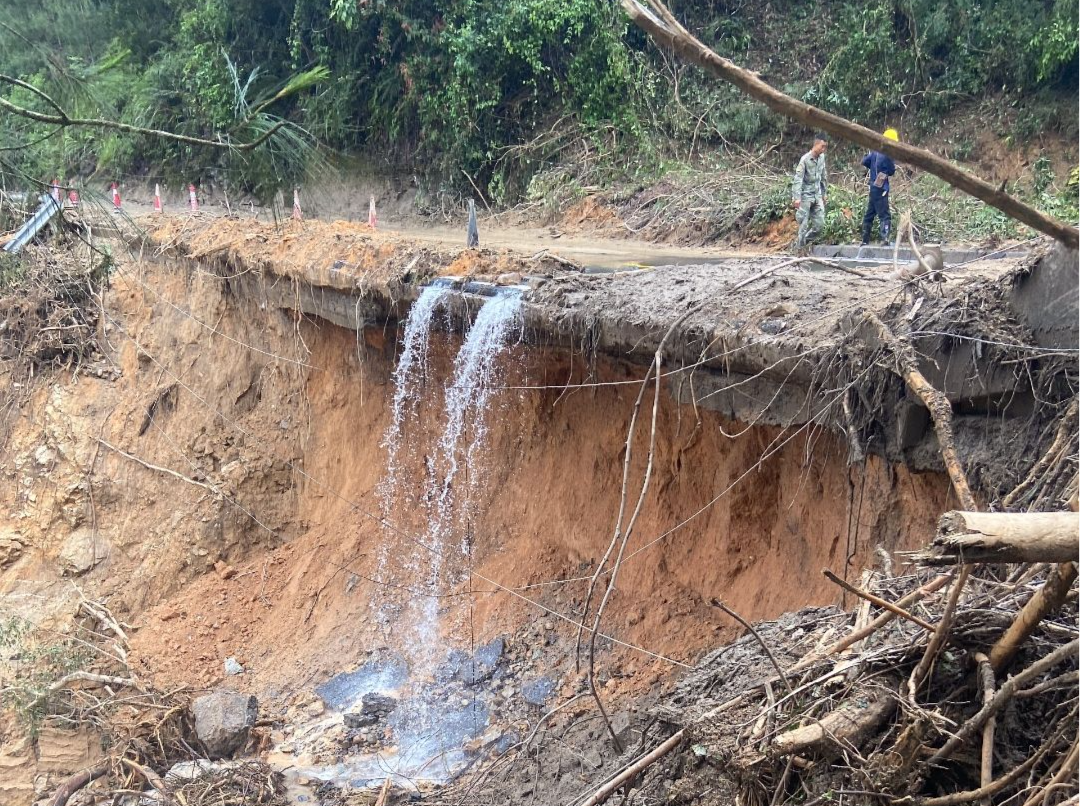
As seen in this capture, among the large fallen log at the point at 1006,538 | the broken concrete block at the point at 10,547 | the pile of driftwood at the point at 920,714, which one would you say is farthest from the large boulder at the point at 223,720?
the large fallen log at the point at 1006,538

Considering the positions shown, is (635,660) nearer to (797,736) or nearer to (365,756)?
(365,756)

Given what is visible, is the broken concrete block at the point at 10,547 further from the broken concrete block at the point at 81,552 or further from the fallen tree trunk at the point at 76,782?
the fallen tree trunk at the point at 76,782

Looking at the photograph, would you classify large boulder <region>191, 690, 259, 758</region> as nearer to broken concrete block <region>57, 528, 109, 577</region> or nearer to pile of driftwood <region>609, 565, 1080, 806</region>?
broken concrete block <region>57, 528, 109, 577</region>

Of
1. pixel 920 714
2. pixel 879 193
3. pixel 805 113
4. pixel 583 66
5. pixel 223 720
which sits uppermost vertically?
pixel 583 66

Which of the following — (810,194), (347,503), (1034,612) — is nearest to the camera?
(1034,612)

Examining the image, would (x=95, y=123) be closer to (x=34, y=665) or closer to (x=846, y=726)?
(x=846, y=726)

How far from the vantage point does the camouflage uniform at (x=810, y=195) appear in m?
11.2

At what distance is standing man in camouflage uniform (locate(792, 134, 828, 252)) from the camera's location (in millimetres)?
11109

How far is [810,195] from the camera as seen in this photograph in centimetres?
1143

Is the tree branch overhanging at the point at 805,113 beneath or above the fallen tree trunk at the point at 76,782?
above

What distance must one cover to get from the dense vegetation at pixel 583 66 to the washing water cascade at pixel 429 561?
632 centimetres

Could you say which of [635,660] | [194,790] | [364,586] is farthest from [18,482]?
[635,660]

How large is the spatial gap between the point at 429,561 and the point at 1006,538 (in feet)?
23.6

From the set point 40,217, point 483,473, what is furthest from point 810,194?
point 40,217
